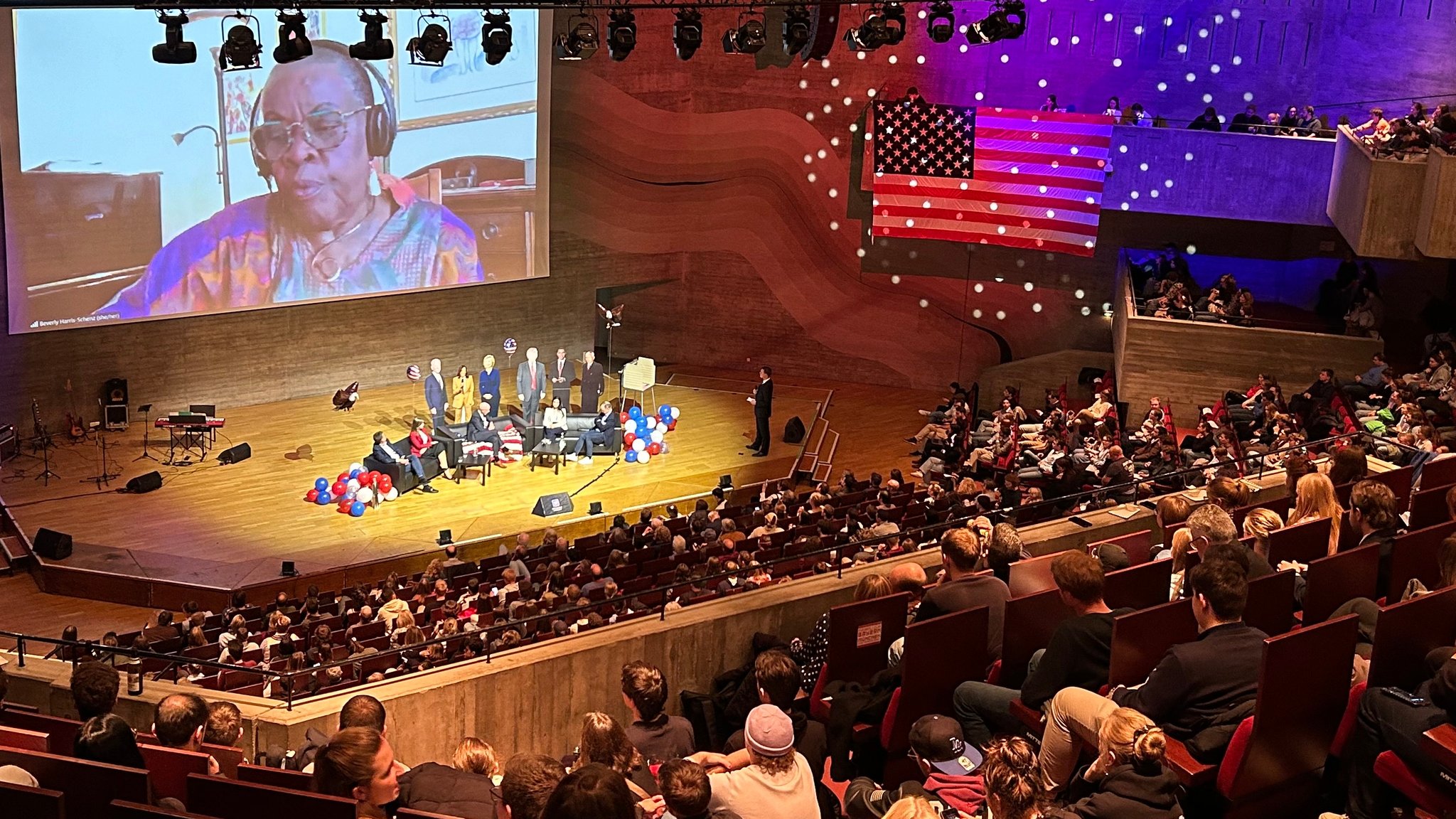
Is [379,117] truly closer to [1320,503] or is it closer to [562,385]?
[562,385]

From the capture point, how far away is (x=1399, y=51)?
744 inches

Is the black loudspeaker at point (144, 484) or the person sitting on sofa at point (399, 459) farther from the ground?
the person sitting on sofa at point (399, 459)

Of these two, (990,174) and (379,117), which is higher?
(379,117)

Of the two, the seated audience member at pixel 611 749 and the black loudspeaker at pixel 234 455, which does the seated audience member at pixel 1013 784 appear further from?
the black loudspeaker at pixel 234 455

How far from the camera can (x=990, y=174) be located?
19.8 meters

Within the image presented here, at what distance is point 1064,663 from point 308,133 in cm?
1435

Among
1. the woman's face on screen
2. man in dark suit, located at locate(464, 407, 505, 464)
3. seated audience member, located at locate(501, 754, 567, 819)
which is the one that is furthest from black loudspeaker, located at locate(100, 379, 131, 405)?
seated audience member, located at locate(501, 754, 567, 819)

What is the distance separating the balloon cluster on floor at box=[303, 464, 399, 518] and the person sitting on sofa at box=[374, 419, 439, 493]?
0.19 metres

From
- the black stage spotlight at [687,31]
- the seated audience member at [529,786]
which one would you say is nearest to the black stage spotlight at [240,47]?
the black stage spotlight at [687,31]

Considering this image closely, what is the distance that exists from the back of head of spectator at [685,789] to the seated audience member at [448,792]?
728mm

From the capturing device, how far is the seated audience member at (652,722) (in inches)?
202

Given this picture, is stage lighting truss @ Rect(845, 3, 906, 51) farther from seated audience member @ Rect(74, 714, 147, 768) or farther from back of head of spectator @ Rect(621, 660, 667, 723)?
seated audience member @ Rect(74, 714, 147, 768)

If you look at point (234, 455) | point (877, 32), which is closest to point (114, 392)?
point (234, 455)

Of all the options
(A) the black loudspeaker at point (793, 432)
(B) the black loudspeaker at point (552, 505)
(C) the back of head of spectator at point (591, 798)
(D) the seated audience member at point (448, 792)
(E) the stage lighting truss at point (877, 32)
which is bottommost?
(A) the black loudspeaker at point (793, 432)
